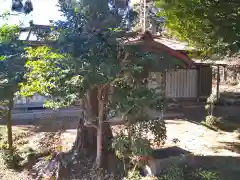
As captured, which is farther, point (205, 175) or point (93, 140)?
point (93, 140)

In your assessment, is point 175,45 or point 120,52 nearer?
point 120,52

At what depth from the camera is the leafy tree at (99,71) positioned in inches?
199

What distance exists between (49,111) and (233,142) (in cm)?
719

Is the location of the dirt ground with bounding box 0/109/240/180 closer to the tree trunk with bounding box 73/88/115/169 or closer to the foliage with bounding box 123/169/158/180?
the tree trunk with bounding box 73/88/115/169

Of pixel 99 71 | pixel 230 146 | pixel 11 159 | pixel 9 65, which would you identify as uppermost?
pixel 9 65

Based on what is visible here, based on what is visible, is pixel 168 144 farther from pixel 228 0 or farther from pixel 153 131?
pixel 228 0

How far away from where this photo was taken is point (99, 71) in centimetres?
504

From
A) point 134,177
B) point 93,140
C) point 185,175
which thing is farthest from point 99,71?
point 185,175

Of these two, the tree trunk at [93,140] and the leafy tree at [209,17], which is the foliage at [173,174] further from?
the leafy tree at [209,17]

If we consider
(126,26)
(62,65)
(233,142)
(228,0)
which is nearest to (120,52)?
(126,26)

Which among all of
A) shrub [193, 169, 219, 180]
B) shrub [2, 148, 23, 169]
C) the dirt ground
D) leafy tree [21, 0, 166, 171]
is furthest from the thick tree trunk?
shrub [193, 169, 219, 180]

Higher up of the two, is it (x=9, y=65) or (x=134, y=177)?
(x=9, y=65)

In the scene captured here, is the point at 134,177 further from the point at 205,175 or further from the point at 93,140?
the point at 93,140

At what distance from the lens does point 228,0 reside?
5.51 meters
